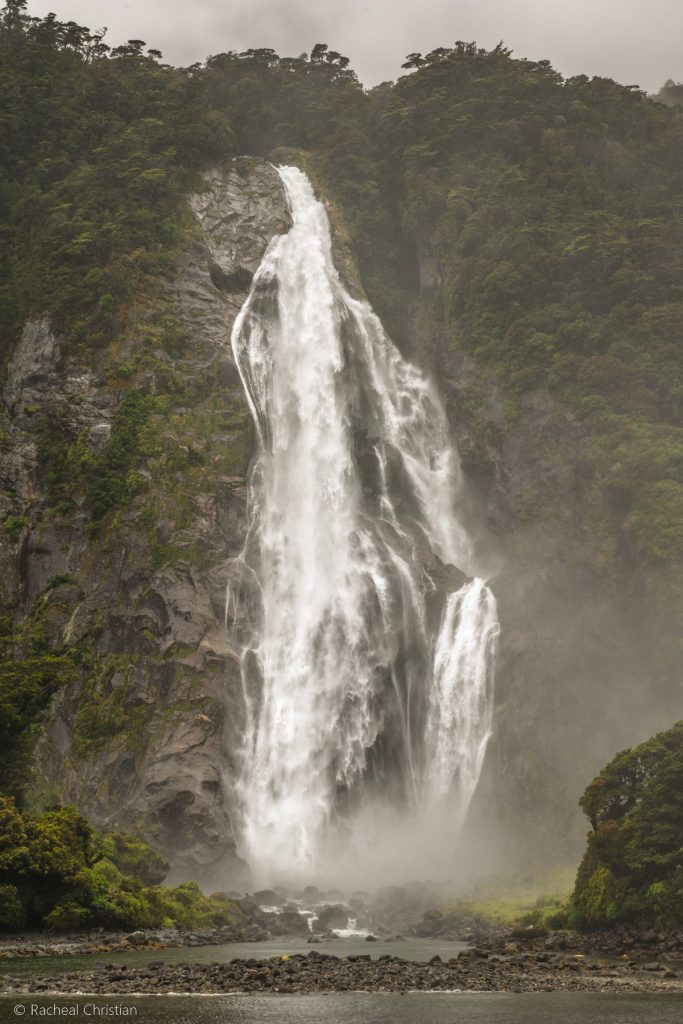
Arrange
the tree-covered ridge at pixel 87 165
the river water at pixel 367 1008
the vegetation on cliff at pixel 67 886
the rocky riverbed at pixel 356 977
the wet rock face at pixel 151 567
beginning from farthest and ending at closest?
1. the tree-covered ridge at pixel 87 165
2. the wet rock face at pixel 151 567
3. the vegetation on cliff at pixel 67 886
4. the rocky riverbed at pixel 356 977
5. the river water at pixel 367 1008

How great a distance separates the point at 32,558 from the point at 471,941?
34268mm

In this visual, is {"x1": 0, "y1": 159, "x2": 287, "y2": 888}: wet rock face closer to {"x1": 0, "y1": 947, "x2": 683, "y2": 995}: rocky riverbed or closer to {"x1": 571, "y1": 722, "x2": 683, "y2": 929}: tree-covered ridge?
{"x1": 571, "y1": 722, "x2": 683, "y2": 929}: tree-covered ridge

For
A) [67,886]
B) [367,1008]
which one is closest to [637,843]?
[367,1008]

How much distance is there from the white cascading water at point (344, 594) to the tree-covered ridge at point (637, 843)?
654 inches

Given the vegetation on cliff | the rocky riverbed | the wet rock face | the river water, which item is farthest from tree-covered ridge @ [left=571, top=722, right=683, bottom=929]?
the wet rock face

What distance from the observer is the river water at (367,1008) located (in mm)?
18734

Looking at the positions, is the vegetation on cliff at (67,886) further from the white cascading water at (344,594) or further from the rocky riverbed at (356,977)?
the white cascading water at (344,594)

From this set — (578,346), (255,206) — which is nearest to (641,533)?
(578,346)

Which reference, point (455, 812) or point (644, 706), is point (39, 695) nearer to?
point (455, 812)

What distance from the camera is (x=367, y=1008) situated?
20500 mm

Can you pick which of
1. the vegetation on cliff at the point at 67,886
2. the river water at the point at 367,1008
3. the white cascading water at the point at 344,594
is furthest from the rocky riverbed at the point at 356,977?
the white cascading water at the point at 344,594

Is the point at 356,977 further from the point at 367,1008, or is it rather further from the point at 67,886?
the point at 67,886

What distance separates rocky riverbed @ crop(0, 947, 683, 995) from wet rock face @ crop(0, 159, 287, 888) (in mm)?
22498

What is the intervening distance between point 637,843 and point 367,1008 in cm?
1629
